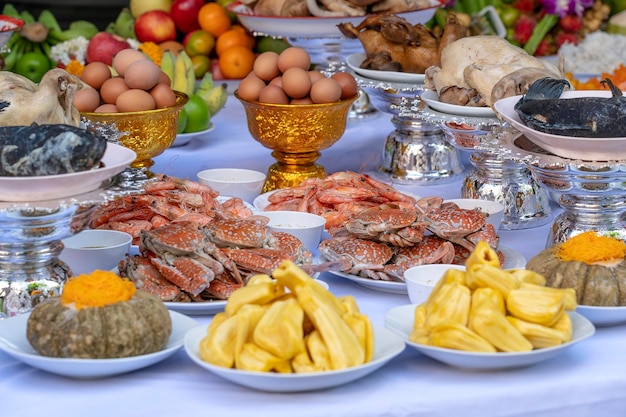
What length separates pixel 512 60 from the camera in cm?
211

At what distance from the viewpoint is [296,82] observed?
7.18 ft

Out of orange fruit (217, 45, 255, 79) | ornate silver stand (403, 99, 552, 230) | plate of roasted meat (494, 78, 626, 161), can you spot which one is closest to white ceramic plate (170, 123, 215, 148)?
ornate silver stand (403, 99, 552, 230)

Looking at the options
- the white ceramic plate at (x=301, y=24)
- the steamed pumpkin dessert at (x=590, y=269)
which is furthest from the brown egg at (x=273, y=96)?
the steamed pumpkin dessert at (x=590, y=269)

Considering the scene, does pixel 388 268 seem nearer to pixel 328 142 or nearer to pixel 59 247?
pixel 59 247

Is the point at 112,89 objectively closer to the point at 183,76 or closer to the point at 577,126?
the point at 183,76

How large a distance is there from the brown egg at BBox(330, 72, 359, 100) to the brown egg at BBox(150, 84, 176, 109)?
389 mm

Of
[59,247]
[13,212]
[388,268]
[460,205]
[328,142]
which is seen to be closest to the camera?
[13,212]

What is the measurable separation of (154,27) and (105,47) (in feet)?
1.19

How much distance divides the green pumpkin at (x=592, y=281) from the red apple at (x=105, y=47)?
2.17 meters

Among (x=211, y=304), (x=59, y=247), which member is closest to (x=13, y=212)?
(x=59, y=247)

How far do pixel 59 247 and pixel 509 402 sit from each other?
717mm

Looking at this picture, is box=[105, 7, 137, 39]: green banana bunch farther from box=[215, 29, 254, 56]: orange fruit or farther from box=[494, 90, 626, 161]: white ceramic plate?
box=[494, 90, 626, 161]: white ceramic plate

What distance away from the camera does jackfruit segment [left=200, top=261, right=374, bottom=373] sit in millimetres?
1182

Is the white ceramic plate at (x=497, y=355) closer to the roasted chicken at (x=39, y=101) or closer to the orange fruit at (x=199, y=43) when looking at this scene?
the roasted chicken at (x=39, y=101)
